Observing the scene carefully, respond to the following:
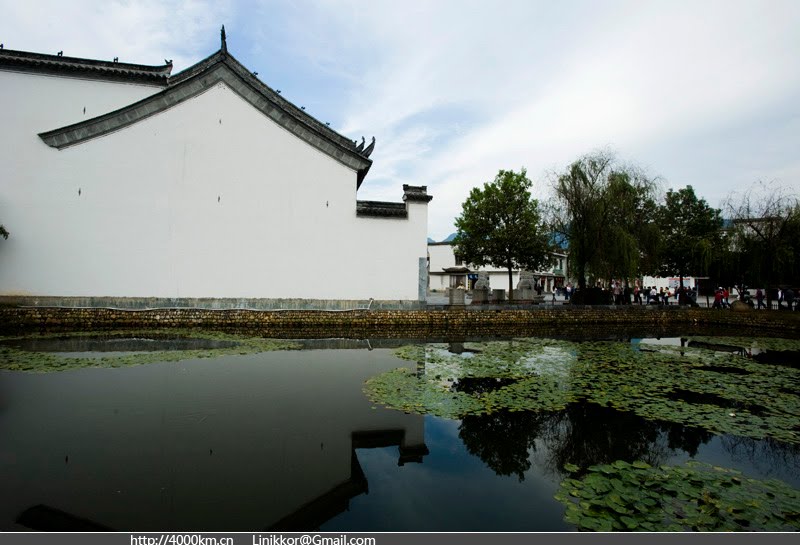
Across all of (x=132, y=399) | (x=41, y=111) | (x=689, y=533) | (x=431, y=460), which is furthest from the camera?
(x=41, y=111)

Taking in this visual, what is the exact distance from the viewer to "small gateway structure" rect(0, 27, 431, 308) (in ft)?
45.8

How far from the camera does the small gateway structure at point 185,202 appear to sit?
13953 mm

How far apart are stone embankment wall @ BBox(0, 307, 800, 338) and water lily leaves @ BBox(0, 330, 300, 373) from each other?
165 centimetres

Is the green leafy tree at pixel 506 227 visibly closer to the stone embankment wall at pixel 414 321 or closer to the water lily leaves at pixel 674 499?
the stone embankment wall at pixel 414 321

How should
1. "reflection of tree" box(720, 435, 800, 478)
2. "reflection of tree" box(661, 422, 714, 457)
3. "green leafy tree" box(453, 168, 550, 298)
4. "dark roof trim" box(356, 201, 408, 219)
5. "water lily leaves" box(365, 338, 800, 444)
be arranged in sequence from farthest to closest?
"green leafy tree" box(453, 168, 550, 298) < "dark roof trim" box(356, 201, 408, 219) < "water lily leaves" box(365, 338, 800, 444) < "reflection of tree" box(661, 422, 714, 457) < "reflection of tree" box(720, 435, 800, 478)

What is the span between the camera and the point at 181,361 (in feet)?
26.8

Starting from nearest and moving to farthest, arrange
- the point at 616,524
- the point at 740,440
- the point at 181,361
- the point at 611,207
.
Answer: the point at 616,524
the point at 740,440
the point at 181,361
the point at 611,207

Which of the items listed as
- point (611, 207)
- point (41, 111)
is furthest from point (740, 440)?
point (41, 111)

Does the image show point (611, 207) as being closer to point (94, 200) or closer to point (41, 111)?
point (94, 200)

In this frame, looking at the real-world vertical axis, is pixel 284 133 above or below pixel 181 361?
above

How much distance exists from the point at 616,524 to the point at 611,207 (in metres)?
20.1

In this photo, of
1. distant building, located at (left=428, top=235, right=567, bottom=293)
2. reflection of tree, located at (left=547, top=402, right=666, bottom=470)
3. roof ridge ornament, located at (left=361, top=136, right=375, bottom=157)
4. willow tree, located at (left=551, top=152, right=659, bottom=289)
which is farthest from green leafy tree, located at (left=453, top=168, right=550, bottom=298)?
reflection of tree, located at (left=547, top=402, right=666, bottom=470)

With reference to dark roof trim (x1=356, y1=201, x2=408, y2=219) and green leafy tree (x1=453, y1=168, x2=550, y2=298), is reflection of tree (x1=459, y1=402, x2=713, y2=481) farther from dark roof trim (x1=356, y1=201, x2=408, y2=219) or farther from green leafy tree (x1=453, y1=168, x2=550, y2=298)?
green leafy tree (x1=453, y1=168, x2=550, y2=298)

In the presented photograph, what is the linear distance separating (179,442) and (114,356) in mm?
5504
